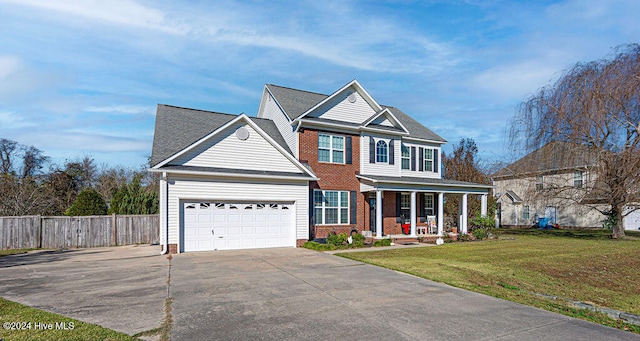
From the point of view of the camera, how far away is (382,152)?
67.9 feet

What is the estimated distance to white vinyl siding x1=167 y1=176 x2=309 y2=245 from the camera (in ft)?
47.5

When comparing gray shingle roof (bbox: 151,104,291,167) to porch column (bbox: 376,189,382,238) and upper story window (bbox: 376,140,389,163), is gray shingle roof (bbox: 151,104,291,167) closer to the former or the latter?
upper story window (bbox: 376,140,389,163)

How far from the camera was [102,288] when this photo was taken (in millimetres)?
8617

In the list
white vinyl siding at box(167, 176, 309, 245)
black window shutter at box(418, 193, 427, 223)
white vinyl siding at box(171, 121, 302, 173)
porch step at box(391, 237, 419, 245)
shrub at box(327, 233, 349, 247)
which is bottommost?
porch step at box(391, 237, 419, 245)

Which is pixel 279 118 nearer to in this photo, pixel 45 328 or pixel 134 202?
pixel 134 202

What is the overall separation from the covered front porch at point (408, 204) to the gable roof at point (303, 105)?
347cm

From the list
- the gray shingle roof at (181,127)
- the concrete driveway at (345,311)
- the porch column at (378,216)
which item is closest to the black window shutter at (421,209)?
the porch column at (378,216)

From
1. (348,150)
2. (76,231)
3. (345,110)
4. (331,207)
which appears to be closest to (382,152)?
(348,150)

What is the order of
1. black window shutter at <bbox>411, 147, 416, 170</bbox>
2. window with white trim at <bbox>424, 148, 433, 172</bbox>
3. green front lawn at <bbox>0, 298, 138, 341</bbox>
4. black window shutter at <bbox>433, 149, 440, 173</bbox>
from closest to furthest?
green front lawn at <bbox>0, 298, 138, 341</bbox> → black window shutter at <bbox>411, 147, 416, 170</bbox> → window with white trim at <bbox>424, 148, 433, 172</bbox> → black window shutter at <bbox>433, 149, 440, 173</bbox>

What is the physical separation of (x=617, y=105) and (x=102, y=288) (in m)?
24.0

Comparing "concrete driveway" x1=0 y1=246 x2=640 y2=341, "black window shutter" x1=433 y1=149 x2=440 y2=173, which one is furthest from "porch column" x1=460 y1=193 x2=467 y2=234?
"concrete driveway" x1=0 y1=246 x2=640 y2=341

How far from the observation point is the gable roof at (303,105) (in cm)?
1980

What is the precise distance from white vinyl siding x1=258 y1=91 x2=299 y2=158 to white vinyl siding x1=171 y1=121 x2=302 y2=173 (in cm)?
171

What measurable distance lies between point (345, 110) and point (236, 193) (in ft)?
25.3
